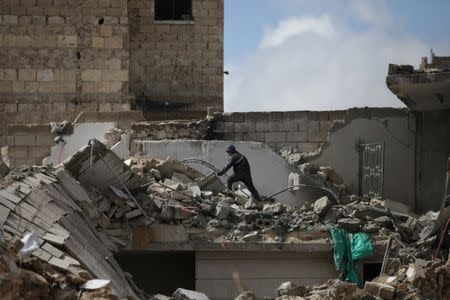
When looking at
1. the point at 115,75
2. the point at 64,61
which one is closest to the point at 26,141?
the point at 64,61

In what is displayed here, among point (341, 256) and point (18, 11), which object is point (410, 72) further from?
point (18, 11)

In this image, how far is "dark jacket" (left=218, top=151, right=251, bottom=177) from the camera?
2086 cm

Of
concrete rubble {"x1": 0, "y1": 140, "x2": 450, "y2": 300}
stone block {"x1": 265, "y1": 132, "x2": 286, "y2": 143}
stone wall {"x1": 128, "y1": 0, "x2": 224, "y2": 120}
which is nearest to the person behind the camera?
concrete rubble {"x1": 0, "y1": 140, "x2": 450, "y2": 300}

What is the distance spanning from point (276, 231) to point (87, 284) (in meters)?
7.08

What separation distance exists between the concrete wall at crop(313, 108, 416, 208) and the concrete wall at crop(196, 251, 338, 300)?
141 inches

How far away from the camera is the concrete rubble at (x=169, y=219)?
15273 mm

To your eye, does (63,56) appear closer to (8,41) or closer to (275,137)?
(8,41)

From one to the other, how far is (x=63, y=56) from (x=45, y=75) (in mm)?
506

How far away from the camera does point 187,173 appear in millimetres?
21984

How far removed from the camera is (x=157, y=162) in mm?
21938

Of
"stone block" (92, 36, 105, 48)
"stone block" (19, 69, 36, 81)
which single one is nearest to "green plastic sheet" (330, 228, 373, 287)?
"stone block" (92, 36, 105, 48)

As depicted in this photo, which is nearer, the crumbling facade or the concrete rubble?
the concrete rubble

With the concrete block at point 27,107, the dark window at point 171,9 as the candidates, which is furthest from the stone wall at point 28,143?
the dark window at point 171,9

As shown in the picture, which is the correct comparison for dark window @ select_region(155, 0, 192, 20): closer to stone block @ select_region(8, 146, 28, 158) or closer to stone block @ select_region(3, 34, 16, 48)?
stone block @ select_region(3, 34, 16, 48)
